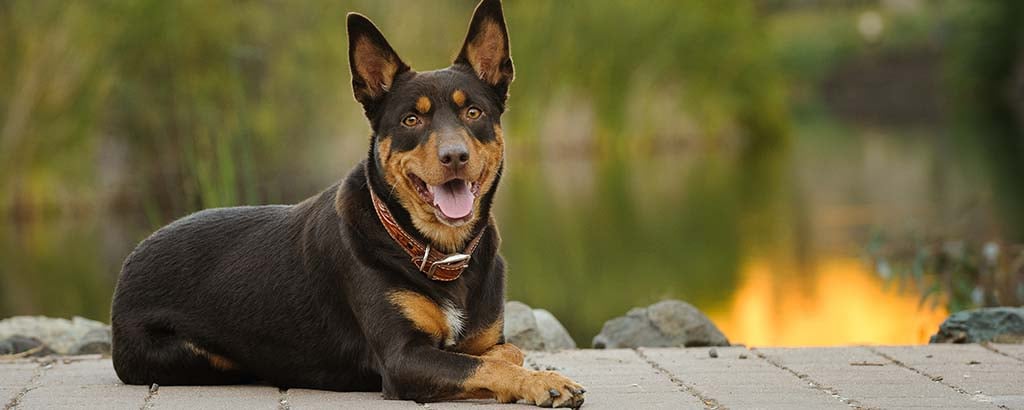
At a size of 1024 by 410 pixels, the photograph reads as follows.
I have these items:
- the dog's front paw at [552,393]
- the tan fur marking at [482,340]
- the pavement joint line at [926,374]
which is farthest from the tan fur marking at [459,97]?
the pavement joint line at [926,374]

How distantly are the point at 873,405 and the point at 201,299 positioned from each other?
271 centimetres

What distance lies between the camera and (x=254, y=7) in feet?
71.2

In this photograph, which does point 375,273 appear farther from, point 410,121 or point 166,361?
point 166,361

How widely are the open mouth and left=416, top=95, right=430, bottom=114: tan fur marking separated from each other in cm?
25

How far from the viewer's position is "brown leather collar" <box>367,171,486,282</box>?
17.5 feet

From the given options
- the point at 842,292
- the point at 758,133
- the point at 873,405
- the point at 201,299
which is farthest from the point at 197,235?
the point at 758,133

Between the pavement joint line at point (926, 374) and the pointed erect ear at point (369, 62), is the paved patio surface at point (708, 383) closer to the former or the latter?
the pavement joint line at point (926, 374)

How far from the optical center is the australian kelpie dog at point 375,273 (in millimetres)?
5199

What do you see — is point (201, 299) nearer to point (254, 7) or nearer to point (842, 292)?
point (842, 292)

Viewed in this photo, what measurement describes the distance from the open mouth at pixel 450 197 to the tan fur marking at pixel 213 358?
1149mm

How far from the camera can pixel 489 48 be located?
5.69 meters

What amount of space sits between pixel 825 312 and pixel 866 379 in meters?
6.41

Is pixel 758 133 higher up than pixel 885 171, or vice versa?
pixel 758 133

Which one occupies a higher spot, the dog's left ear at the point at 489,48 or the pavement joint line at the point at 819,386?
the dog's left ear at the point at 489,48
